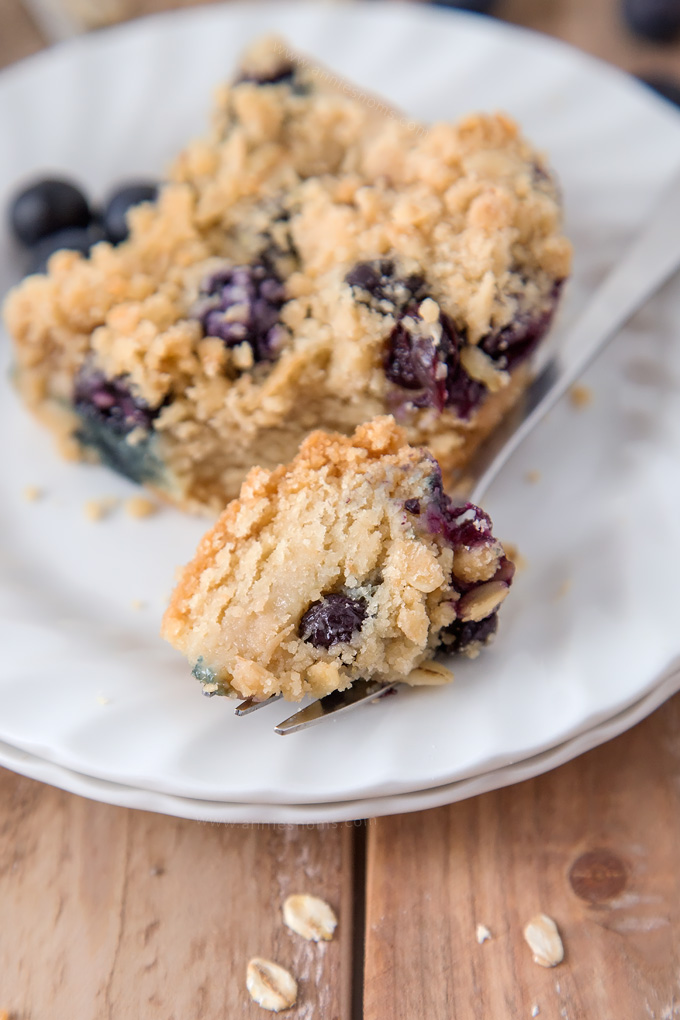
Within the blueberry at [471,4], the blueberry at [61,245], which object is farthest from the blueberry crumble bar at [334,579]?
the blueberry at [471,4]

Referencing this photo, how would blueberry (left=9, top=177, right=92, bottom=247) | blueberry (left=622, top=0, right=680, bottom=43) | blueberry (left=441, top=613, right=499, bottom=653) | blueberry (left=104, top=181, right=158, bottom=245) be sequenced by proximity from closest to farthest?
blueberry (left=441, top=613, right=499, bottom=653) → blueberry (left=104, top=181, right=158, bottom=245) → blueberry (left=9, top=177, right=92, bottom=247) → blueberry (left=622, top=0, right=680, bottom=43)

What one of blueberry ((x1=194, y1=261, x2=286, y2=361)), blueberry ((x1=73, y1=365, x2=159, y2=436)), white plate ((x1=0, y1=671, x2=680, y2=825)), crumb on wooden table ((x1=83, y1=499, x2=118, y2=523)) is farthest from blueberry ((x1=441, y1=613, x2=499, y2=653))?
crumb on wooden table ((x1=83, y1=499, x2=118, y2=523))

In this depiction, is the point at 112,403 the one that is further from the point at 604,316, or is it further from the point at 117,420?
the point at 604,316

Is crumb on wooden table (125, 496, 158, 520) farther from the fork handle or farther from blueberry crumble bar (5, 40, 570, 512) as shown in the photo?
the fork handle

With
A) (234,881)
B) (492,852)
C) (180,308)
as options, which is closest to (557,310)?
(180,308)

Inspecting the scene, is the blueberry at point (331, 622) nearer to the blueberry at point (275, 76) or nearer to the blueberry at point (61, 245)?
the blueberry at point (61, 245)

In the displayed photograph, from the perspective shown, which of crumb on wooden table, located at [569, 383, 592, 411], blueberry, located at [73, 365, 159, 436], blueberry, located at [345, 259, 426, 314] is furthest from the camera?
crumb on wooden table, located at [569, 383, 592, 411]
